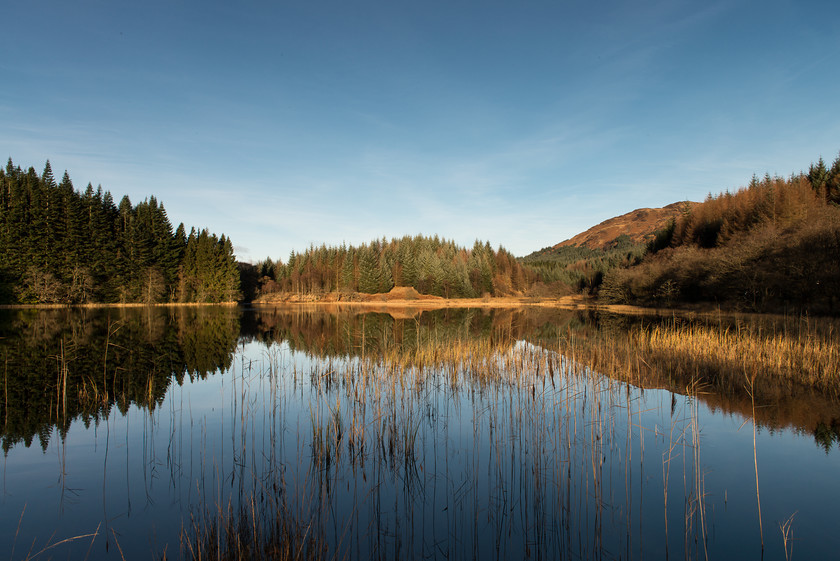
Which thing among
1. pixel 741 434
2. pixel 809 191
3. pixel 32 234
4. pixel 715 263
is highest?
pixel 809 191

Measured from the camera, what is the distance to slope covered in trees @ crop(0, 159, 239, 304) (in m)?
42.3

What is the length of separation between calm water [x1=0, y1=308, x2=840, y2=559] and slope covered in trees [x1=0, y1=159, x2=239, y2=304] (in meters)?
45.5

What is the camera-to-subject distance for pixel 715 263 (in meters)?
31.9

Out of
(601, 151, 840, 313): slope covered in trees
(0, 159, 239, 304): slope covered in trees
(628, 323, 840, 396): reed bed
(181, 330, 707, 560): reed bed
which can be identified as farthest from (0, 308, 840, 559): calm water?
(0, 159, 239, 304): slope covered in trees

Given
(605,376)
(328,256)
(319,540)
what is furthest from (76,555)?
(328,256)

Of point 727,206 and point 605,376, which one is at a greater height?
point 727,206

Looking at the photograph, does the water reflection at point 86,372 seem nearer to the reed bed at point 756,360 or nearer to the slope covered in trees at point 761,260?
the reed bed at point 756,360

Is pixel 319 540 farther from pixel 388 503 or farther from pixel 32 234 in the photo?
pixel 32 234

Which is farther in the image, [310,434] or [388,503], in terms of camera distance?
[310,434]

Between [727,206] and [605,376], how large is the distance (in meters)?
67.1

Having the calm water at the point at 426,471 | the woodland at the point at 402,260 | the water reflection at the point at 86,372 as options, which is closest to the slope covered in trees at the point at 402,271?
the woodland at the point at 402,260

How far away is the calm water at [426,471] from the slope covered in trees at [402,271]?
231ft

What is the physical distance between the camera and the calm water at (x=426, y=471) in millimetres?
3668

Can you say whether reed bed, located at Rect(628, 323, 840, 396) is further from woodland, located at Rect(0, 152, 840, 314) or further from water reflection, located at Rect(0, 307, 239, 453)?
woodland, located at Rect(0, 152, 840, 314)
